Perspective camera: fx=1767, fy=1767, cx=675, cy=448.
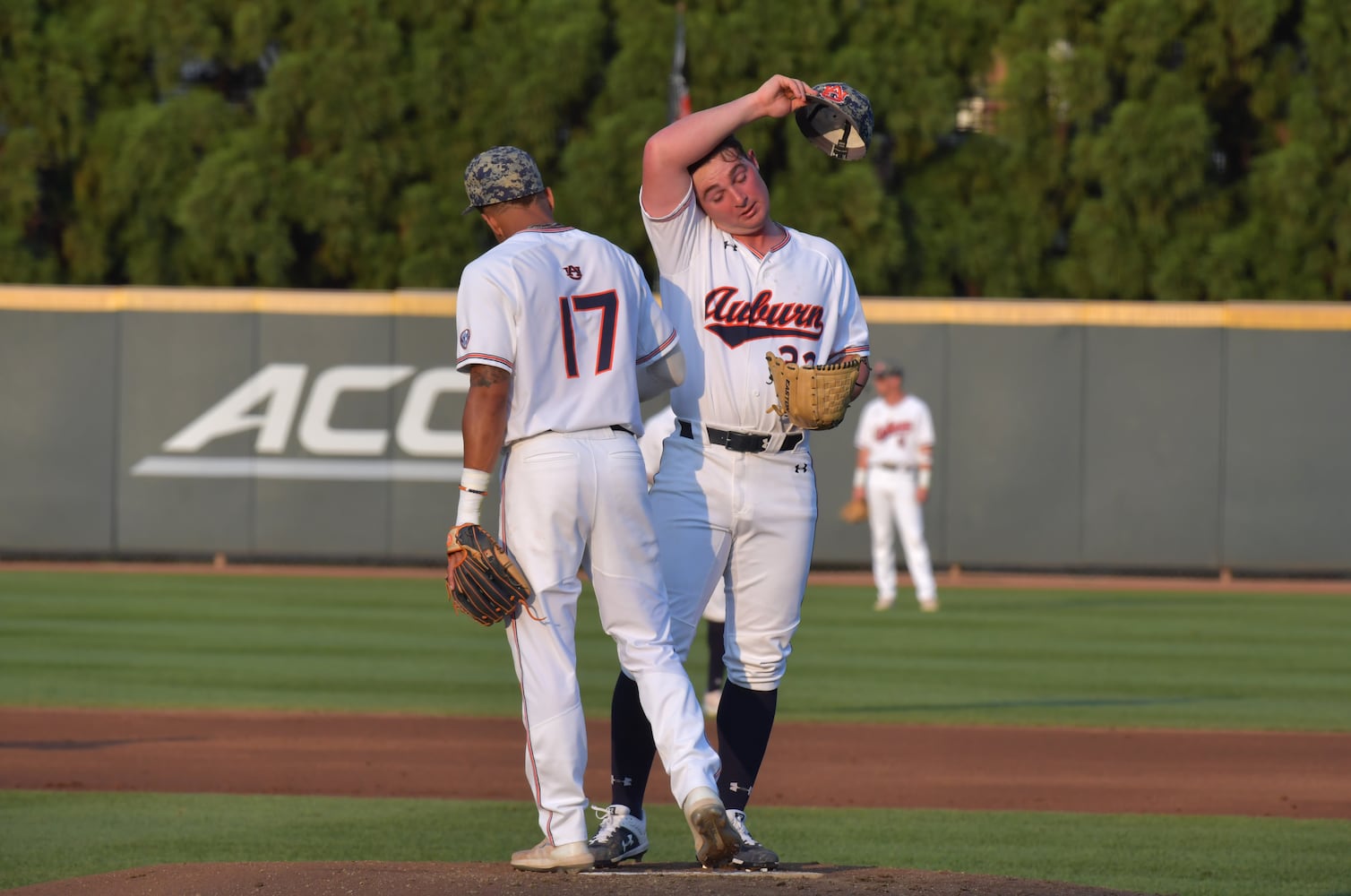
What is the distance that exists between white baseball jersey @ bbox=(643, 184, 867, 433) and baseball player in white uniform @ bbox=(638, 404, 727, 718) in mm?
1667

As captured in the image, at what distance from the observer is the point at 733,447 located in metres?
5.29

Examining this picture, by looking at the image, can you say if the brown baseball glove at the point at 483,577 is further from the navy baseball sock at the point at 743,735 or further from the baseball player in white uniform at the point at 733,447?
the navy baseball sock at the point at 743,735

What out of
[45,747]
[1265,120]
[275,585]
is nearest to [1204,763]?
[45,747]

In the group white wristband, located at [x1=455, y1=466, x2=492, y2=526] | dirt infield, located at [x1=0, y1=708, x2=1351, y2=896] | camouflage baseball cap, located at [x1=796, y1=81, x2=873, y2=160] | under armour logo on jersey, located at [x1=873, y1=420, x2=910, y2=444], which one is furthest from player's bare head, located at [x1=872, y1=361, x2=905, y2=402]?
white wristband, located at [x1=455, y1=466, x2=492, y2=526]

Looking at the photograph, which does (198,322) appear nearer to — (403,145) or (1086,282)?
(403,145)

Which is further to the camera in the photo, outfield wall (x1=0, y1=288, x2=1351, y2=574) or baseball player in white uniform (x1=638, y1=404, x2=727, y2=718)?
outfield wall (x1=0, y1=288, x2=1351, y2=574)

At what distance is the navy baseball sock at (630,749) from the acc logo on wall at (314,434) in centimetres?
1406

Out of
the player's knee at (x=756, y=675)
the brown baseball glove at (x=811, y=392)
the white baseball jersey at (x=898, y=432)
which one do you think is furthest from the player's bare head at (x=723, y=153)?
the white baseball jersey at (x=898, y=432)

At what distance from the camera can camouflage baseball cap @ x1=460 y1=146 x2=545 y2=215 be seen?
516cm

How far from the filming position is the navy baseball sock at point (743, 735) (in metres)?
5.38

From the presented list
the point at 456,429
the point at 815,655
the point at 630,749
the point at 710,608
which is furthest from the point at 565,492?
the point at 456,429

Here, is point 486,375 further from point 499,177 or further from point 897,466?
point 897,466

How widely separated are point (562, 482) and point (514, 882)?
1.10 metres

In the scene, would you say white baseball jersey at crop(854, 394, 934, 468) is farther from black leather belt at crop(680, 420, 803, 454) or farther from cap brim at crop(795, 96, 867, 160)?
black leather belt at crop(680, 420, 803, 454)
